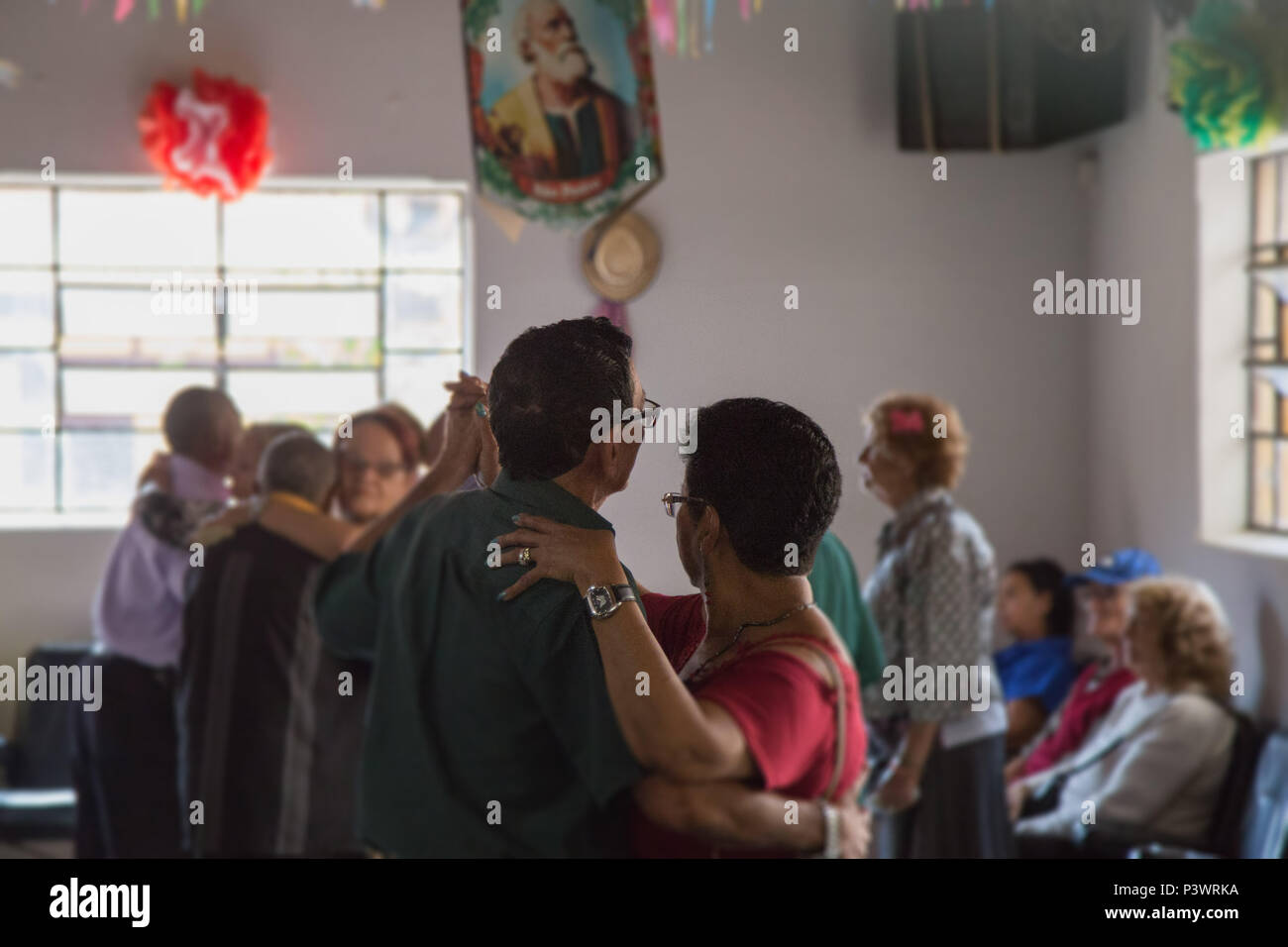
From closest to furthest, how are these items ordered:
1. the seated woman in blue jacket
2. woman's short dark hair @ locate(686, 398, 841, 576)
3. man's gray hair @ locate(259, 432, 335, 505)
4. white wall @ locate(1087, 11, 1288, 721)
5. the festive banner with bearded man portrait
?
1. woman's short dark hair @ locate(686, 398, 841, 576)
2. the festive banner with bearded man portrait
3. man's gray hair @ locate(259, 432, 335, 505)
4. white wall @ locate(1087, 11, 1288, 721)
5. the seated woman in blue jacket

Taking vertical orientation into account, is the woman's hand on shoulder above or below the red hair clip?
below

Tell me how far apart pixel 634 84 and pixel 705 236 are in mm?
105

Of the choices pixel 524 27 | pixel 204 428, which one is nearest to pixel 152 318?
pixel 204 428

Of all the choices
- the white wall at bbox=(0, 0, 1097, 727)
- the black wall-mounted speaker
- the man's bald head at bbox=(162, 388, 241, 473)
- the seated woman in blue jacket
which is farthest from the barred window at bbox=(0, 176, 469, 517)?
the white wall at bbox=(0, 0, 1097, 727)

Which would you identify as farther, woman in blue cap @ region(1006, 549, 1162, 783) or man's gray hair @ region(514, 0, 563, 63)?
woman in blue cap @ region(1006, 549, 1162, 783)

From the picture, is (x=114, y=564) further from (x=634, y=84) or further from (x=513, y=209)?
(x=634, y=84)

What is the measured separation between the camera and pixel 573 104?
496 millimetres

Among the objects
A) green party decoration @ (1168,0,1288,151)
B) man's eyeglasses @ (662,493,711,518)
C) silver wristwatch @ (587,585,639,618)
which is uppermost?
green party decoration @ (1168,0,1288,151)

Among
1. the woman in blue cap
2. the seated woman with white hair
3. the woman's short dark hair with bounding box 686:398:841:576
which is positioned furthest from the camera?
the woman in blue cap

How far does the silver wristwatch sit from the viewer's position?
345 millimetres

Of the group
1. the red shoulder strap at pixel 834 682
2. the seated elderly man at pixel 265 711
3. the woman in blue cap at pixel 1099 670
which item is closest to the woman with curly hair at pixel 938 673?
the red shoulder strap at pixel 834 682

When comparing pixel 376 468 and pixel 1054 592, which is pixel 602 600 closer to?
pixel 376 468

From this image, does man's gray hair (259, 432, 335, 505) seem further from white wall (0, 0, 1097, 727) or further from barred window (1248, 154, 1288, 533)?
barred window (1248, 154, 1288, 533)

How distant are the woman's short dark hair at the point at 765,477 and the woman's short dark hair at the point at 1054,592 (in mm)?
2002
